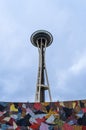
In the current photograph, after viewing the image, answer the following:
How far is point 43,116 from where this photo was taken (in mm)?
28938

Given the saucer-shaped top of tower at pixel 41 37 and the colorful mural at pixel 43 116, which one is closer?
the colorful mural at pixel 43 116

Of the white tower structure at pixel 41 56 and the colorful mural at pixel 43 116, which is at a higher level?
the white tower structure at pixel 41 56

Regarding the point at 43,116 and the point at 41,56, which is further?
the point at 41,56

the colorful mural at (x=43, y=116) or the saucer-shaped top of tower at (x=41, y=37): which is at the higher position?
the saucer-shaped top of tower at (x=41, y=37)

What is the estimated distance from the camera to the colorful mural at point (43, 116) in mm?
28219

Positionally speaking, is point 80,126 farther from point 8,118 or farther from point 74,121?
point 8,118

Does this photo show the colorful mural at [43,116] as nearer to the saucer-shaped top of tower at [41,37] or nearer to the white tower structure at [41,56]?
the white tower structure at [41,56]

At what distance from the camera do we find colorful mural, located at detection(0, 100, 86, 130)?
28219 millimetres

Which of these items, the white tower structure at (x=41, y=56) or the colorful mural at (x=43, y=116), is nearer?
the colorful mural at (x=43, y=116)

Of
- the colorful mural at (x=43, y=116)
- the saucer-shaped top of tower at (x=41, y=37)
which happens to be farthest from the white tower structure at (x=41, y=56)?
the colorful mural at (x=43, y=116)

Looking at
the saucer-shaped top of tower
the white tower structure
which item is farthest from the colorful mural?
the saucer-shaped top of tower

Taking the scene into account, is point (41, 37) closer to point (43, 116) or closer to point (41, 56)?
point (41, 56)

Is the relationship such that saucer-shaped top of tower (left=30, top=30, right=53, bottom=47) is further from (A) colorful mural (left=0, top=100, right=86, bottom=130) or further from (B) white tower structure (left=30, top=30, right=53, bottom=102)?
(A) colorful mural (left=0, top=100, right=86, bottom=130)

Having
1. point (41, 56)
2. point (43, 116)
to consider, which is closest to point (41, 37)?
point (41, 56)
